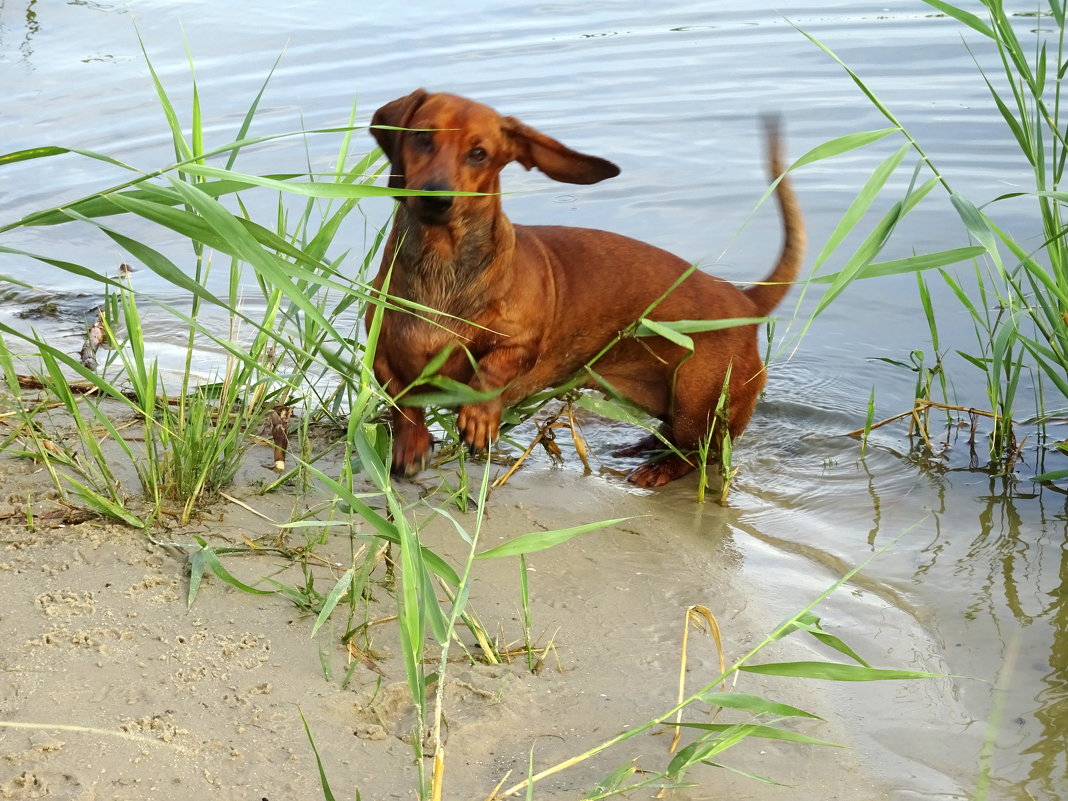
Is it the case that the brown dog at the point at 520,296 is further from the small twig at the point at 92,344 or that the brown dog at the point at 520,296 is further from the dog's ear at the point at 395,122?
the small twig at the point at 92,344

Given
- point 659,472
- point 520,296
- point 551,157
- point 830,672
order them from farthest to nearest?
point 659,472 → point 520,296 → point 551,157 → point 830,672

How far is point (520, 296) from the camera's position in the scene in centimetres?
340

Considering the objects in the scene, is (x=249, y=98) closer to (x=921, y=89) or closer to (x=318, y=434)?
(x=921, y=89)

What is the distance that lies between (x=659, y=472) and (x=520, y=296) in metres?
0.80

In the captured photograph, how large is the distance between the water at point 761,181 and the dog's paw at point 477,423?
69 centimetres

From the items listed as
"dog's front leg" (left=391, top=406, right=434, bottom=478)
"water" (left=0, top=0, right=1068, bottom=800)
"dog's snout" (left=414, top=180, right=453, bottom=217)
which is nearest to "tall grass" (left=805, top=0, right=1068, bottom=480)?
"water" (left=0, top=0, right=1068, bottom=800)

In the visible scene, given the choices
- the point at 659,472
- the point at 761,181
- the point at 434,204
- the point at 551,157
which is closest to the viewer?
the point at 434,204

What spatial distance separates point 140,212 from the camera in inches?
76.3

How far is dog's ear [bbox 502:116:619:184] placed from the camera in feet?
10.6

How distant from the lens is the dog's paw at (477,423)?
3.18m

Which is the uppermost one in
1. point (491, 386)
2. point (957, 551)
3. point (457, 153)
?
point (457, 153)

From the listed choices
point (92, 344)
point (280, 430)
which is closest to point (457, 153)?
point (280, 430)

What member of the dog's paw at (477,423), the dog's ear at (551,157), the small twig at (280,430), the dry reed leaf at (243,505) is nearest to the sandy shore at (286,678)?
the dry reed leaf at (243,505)

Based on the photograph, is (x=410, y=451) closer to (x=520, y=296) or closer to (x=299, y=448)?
(x=299, y=448)
